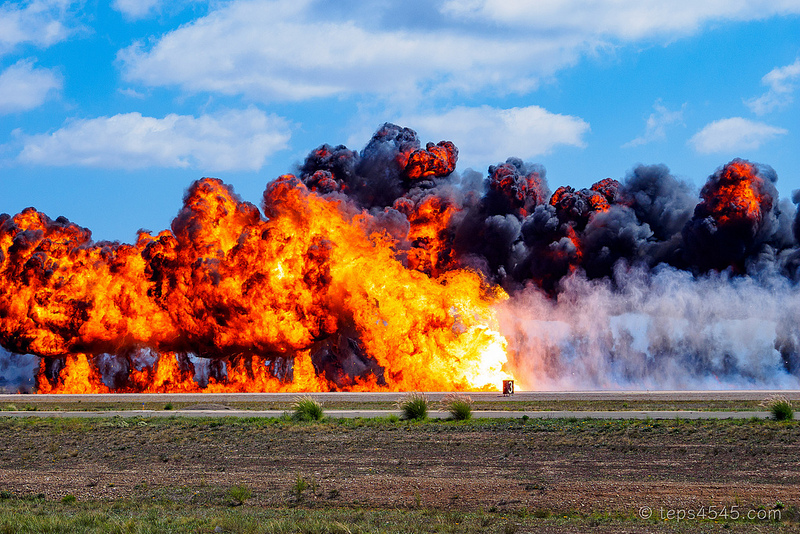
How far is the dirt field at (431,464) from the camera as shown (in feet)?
70.0

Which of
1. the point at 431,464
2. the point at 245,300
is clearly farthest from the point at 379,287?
the point at 431,464

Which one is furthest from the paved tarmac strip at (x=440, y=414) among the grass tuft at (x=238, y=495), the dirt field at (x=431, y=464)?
the grass tuft at (x=238, y=495)

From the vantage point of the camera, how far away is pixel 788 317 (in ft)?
227

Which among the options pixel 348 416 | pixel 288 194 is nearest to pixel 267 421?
pixel 348 416

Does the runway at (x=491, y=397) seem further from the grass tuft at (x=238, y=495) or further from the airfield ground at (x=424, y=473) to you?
the grass tuft at (x=238, y=495)

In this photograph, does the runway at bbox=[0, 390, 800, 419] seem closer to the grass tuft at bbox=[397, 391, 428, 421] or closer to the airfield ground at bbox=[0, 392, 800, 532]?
the grass tuft at bbox=[397, 391, 428, 421]

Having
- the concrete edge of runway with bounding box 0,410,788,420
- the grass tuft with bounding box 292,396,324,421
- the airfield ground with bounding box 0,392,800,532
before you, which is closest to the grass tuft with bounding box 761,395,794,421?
the concrete edge of runway with bounding box 0,410,788,420

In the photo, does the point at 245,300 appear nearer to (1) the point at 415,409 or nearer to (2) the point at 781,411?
(1) the point at 415,409

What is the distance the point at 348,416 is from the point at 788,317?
→ 46260 mm

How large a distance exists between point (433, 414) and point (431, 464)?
42.9 feet

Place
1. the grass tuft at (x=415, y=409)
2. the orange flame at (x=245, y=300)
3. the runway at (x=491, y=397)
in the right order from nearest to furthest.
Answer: the grass tuft at (x=415, y=409) < the runway at (x=491, y=397) < the orange flame at (x=245, y=300)

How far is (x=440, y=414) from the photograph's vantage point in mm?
39094

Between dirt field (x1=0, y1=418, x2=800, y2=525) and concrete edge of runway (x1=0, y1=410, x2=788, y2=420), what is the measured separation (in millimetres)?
2561

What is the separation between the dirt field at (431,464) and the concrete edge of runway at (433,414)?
101 inches
